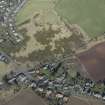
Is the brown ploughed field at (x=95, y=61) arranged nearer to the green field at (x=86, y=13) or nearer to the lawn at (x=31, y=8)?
the green field at (x=86, y=13)

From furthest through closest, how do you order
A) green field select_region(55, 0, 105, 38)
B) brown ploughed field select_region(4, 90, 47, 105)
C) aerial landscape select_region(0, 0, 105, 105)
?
green field select_region(55, 0, 105, 38)
aerial landscape select_region(0, 0, 105, 105)
brown ploughed field select_region(4, 90, 47, 105)

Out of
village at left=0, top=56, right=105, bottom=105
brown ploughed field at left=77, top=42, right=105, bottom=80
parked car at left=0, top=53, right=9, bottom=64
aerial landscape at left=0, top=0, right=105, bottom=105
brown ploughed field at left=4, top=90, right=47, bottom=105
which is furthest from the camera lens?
parked car at left=0, top=53, right=9, bottom=64

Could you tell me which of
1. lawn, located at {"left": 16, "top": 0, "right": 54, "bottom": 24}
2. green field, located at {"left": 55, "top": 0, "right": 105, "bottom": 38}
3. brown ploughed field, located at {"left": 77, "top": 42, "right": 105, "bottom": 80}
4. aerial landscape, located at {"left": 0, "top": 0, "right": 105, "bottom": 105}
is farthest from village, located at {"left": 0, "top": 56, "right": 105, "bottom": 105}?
lawn, located at {"left": 16, "top": 0, "right": 54, "bottom": 24}

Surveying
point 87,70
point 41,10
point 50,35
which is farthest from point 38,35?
point 87,70

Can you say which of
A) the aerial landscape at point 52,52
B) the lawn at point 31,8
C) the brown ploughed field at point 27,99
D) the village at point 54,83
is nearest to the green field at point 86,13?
the aerial landscape at point 52,52

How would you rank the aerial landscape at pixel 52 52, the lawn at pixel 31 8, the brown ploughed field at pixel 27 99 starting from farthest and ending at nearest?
the lawn at pixel 31 8 → the aerial landscape at pixel 52 52 → the brown ploughed field at pixel 27 99

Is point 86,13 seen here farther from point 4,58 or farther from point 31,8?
point 4,58

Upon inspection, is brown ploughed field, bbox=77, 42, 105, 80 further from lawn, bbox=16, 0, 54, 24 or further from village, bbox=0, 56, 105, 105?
lawn, bbox=16, 0, 54, 24

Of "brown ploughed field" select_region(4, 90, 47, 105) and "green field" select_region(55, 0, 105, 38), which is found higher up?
"green field" select_region(55, 0, 105, 38)
